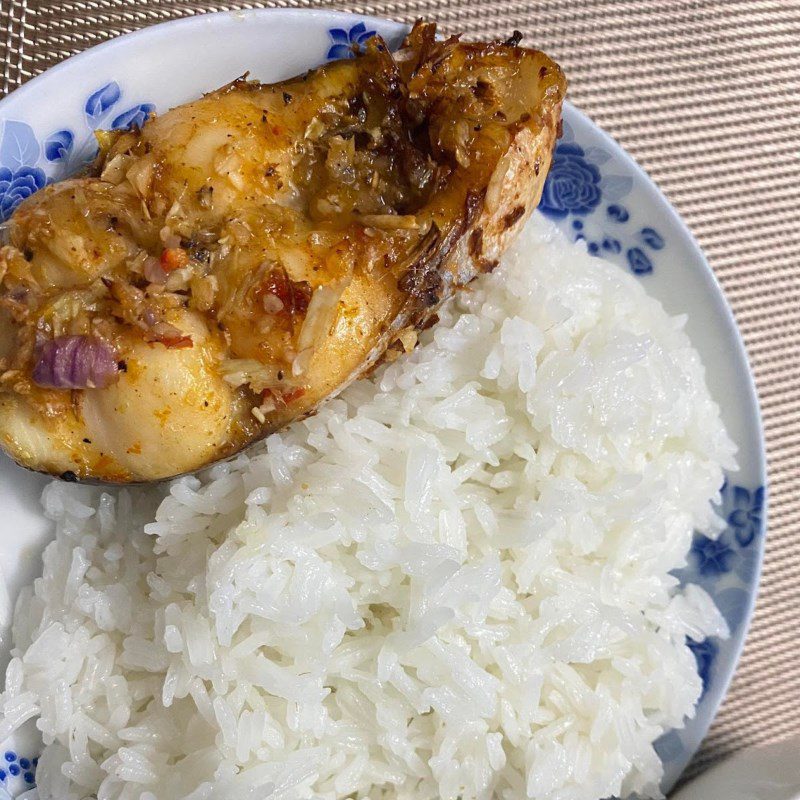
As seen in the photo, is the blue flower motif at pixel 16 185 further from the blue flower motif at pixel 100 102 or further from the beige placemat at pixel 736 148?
the beige placemat at pixel 736 148

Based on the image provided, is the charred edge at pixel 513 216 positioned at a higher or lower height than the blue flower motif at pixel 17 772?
higher

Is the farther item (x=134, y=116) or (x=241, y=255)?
(x=134, y=116)

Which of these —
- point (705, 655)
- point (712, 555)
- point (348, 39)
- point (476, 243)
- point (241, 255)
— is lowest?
point (705, 655)

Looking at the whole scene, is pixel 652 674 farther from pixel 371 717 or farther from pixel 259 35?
pixel 259 35

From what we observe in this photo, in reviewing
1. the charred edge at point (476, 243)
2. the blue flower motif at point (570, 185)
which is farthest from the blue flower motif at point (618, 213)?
the charred edge at point (476, 243)

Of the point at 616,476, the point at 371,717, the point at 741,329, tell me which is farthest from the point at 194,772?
the point at 741,329

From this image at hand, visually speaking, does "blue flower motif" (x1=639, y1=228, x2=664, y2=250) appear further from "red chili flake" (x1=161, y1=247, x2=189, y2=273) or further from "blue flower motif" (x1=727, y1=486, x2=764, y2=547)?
"red chili flake" (x1=161, y1=247, x2=189, y2=273)

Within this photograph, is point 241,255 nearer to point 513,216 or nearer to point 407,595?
point 513,216

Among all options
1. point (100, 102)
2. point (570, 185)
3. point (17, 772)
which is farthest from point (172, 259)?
point (17, 772)
